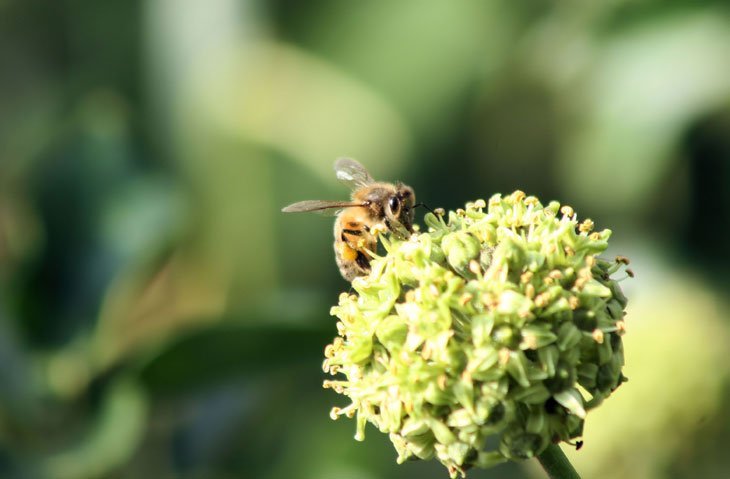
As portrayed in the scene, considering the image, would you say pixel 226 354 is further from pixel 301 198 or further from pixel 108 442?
pixel 301 198

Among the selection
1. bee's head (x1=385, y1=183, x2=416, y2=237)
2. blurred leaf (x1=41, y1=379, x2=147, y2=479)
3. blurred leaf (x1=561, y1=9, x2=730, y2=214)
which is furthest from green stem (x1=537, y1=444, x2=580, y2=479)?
blurred leaf (x1=561, y1=9, x2=730, y2=214)

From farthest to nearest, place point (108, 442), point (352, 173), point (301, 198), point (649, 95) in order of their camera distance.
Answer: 1. point (301, 198)
2. point (649, 95)
3. point (108, 442)
4. point (352, 173)

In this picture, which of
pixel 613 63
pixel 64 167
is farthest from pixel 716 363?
pixel 64 167

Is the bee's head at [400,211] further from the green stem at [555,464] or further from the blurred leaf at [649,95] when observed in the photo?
the blurred leaf at [649,95]

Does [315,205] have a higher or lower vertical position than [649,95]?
lower

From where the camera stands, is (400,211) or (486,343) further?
(400,211)

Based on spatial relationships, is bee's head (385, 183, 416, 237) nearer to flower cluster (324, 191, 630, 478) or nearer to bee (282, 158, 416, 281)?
bee (282, 158, 416, 281)

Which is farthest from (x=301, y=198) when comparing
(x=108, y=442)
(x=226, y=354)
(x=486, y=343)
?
(x=486, y=343)
